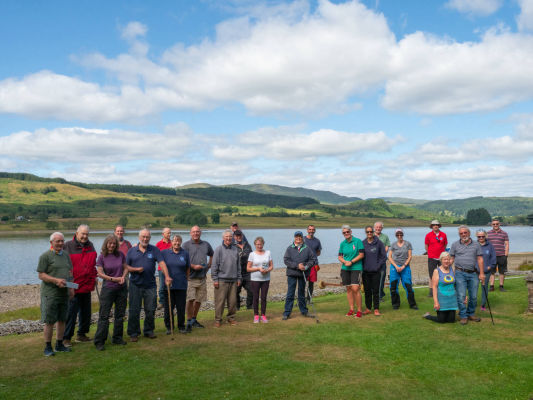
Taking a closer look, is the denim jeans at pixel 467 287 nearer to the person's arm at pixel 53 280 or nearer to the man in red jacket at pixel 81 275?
the man in red jacket at pixel 81 275

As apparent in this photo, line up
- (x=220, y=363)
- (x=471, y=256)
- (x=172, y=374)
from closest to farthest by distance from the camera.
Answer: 1. (x=172, y=374)
2. (x=220, y=363)
3. (x=471, y=256)

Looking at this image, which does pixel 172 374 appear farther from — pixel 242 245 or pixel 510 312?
pixel 510 312

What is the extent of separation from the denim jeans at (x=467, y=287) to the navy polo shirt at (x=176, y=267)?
668 centimetres

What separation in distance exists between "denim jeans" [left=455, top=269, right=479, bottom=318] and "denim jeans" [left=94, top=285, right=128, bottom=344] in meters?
7.86

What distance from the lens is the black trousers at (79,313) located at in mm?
8320

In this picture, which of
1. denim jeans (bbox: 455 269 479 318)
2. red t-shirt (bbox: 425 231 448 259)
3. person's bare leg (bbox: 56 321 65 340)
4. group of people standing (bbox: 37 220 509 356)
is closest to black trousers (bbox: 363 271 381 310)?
group of people standing (bbox: 37 220 509 356)

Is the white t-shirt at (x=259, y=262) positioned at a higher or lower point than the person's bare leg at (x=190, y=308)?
higher

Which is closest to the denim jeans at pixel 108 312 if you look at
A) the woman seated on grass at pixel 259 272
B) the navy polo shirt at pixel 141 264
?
the navy polo shirt at pixel 141 264

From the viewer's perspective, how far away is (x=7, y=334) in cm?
1054

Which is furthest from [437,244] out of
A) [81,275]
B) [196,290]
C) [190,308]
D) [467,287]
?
[81,275]

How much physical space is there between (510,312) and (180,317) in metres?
8.53

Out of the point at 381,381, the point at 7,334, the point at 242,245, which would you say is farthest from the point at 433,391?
the point at 7,334

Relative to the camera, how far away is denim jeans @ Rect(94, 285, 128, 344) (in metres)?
8.13

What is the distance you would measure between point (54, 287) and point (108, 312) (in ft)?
3.93
